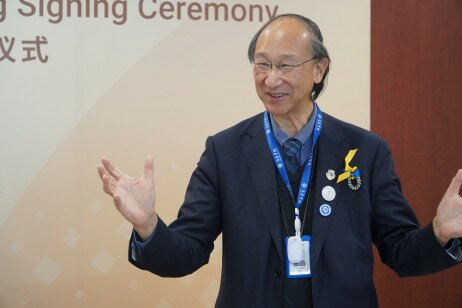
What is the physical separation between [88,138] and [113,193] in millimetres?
1929

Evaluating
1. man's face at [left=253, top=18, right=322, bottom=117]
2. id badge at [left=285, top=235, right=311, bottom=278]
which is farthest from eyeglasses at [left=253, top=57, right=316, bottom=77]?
id badge at [left=285, top=235, right=311, bottom=278]

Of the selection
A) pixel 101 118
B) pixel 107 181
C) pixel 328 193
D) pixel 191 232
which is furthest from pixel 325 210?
pixel 101 118

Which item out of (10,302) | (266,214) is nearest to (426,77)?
(266,214)

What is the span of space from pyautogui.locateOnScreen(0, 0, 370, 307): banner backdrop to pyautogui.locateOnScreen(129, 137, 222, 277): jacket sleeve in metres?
1.63

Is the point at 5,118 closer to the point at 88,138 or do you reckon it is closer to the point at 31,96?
the point at 31,96

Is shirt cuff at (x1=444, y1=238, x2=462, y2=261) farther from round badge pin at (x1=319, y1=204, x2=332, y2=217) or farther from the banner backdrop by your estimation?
the banner backdrop

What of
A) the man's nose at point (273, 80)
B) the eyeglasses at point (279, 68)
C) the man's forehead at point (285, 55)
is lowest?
the man's nose at point (273, 80)

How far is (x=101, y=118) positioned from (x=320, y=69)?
1840 mm

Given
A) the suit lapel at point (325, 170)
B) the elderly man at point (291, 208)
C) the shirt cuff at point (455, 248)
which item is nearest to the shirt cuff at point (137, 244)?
the elderly man at point (291, 208)

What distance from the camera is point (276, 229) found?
5.83 ft

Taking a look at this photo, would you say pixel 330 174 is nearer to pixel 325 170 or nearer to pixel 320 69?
pixel 325 170

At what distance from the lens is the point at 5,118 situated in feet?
11.4

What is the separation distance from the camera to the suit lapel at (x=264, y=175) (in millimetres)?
1782

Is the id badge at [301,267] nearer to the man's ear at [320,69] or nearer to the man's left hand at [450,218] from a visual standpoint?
the man's left hand at [450,218]
